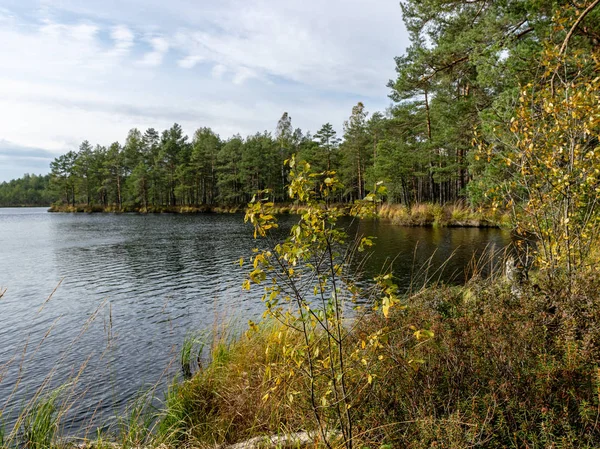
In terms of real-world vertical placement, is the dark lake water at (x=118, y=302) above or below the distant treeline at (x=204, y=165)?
below

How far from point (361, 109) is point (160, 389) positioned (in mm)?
49452

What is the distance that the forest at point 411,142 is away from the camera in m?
12.0

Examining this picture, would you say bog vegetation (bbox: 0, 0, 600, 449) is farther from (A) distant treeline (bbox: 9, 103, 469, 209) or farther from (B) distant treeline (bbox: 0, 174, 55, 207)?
(B) distant treeline (bbox: 0, 174, 55, 207)

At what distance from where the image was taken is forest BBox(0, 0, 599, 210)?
11977mm

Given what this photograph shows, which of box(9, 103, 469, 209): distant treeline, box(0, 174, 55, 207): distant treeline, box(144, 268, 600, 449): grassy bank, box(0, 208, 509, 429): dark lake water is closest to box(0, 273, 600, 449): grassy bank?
box(144, 268, 600, 449): grassy bank

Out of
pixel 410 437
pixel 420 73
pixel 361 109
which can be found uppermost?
pixel 361 109

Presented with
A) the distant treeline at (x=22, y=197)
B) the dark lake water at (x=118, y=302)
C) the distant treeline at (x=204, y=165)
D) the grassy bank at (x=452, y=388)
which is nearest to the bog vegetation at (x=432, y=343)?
the grassy bank at (x=452, y=388)

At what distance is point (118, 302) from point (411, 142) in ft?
110

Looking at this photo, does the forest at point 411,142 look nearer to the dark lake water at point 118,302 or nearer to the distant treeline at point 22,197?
the dark lake water at point 118,302

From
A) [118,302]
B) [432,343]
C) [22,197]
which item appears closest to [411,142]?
[118,302]

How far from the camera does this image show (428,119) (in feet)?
110

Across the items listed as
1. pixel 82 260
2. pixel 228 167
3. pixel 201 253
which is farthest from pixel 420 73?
pixel 228 167

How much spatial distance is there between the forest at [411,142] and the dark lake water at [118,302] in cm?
376

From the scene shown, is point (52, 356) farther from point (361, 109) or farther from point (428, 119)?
point (361, 109)
